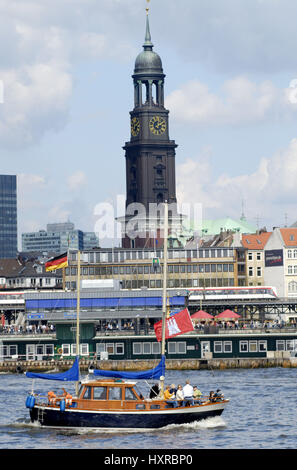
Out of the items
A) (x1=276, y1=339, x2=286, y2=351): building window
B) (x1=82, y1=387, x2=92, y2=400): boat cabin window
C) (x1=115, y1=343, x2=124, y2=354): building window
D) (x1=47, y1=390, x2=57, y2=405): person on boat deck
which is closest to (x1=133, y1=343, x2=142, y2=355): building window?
(x1=115, y1=343, x2=124, y2=354): building window

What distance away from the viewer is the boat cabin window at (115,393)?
73688 millimetres

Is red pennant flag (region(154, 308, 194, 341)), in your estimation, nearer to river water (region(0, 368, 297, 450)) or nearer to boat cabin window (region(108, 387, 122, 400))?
river water (region(0, 368, 297, 450))

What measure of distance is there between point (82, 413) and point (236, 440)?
10036mm

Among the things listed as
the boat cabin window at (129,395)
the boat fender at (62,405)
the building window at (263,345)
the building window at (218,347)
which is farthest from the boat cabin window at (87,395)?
the building window at (263,345)

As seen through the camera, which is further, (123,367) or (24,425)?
(123,367)

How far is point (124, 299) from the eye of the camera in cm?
16650

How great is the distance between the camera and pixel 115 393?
2906 inches

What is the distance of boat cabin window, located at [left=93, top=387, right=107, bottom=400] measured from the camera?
7381 cm

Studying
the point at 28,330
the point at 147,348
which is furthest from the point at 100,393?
the point at 28,330

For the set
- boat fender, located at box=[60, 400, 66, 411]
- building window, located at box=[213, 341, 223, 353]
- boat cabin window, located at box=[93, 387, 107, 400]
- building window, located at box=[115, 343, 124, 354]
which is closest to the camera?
boat fender, located at box=[60, 400, 66, 411]

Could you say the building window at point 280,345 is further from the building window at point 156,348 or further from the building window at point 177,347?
the building window at point 156,348
